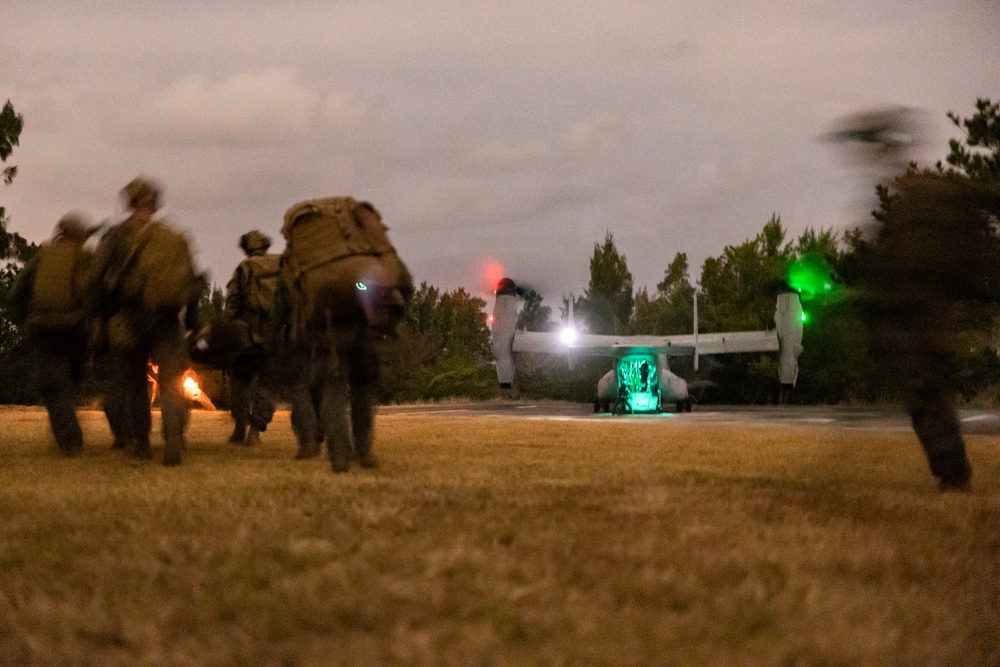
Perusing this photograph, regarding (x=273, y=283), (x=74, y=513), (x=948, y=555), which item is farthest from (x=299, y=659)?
(x=273, y=283)

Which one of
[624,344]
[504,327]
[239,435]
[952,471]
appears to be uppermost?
[504,327]

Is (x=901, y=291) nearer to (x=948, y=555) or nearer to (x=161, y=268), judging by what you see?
(x=948, y=555)

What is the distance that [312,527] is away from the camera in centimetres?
436

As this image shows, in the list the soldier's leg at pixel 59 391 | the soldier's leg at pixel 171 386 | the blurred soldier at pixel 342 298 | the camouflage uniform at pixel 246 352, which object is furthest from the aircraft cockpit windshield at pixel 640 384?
the blurred soldier at pixel 342 298

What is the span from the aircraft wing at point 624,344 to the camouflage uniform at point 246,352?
2170cm

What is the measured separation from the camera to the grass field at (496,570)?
258 cm

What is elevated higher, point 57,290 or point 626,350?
point 626,350

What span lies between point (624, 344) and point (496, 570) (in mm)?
30449

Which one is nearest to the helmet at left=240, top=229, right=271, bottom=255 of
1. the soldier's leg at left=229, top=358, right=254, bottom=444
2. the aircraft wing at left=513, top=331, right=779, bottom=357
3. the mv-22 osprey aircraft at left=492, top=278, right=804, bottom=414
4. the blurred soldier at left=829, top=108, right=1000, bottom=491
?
the soldier's leg at left=229, top=358, right=254, bottom=444

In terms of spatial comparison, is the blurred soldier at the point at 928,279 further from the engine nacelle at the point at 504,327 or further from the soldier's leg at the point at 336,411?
the engine nacelle at the point at 504,327

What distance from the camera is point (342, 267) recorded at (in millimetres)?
6828

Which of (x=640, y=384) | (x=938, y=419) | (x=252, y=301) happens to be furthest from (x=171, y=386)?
(x=640, y=384)

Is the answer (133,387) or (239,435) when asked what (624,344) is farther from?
(133,387)

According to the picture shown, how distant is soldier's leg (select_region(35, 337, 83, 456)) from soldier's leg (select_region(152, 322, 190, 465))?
4.76 feet
